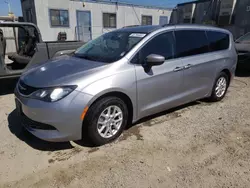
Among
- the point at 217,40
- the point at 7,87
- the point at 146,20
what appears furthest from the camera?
the point at 146,20

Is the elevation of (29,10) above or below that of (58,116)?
above

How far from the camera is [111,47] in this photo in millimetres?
3506

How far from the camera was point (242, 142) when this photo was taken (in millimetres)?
3178

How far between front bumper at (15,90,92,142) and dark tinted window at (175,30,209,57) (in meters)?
1.93

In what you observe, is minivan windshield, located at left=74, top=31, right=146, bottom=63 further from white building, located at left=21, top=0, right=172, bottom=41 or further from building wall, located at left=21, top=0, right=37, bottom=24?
building wall, located at left=21, top=0, right=37, bottom=24

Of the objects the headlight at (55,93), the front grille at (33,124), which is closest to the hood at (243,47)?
the headlight at (55,93)

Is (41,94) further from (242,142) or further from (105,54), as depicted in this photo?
(242,142)

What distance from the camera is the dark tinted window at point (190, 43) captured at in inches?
146

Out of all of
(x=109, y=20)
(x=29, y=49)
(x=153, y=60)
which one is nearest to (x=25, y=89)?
(x=153, y=60)

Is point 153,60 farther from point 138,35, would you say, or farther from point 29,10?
point 29,10

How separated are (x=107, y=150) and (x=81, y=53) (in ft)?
5.74

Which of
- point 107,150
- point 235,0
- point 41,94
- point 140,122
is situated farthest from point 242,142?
point 235,0

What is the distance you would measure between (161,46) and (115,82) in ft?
3.65

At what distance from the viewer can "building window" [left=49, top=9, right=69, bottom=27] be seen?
1664 cm
